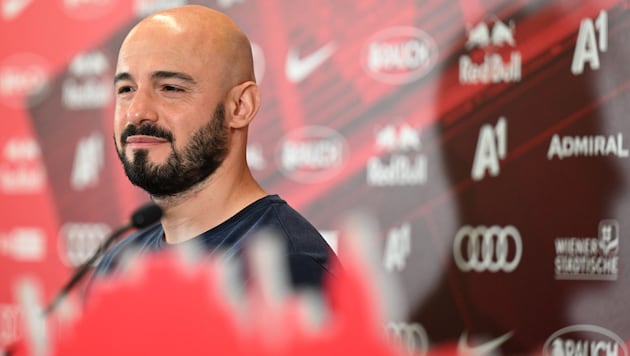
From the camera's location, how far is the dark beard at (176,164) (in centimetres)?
121

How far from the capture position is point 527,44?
226 cm

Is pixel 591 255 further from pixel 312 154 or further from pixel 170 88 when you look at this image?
pixel 170 88

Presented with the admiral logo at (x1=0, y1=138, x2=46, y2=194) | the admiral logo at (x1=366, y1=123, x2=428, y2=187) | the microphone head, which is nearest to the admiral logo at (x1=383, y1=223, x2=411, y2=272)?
the admiral logo at (x1=366, y1=123, x2=428, y2=187)

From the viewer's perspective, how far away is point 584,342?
2154 mm

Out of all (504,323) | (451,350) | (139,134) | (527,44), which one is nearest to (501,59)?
(527,44)

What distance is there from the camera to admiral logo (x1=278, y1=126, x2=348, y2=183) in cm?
255

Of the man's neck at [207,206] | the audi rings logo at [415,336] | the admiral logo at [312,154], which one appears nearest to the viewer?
the man's neck at [207,206]

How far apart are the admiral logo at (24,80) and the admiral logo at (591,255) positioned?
1754mm

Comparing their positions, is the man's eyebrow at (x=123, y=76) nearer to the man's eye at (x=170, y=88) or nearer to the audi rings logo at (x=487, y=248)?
the man's eye at (x=170, y=88)

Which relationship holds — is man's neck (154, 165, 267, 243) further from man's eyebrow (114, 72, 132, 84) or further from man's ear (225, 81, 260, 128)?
man's eyebrow (114, 72, 132, 84)

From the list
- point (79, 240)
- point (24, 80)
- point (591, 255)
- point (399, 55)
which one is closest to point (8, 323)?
point (79, 240)

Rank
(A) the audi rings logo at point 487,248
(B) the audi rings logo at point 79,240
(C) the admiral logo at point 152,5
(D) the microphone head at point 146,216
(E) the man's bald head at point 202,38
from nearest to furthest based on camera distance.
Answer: (D) the microphone head at point 146,216
(E) the man's bald head at point 202,38
(A) the audi rings logo at point 487,248
(C) the admiral logo at point 152,5
(B) the audi rings logo at point 79,240

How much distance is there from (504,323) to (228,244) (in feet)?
3.67

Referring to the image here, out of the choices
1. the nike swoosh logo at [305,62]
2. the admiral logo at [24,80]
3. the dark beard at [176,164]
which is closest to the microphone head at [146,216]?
the dark beard at [176,164]
